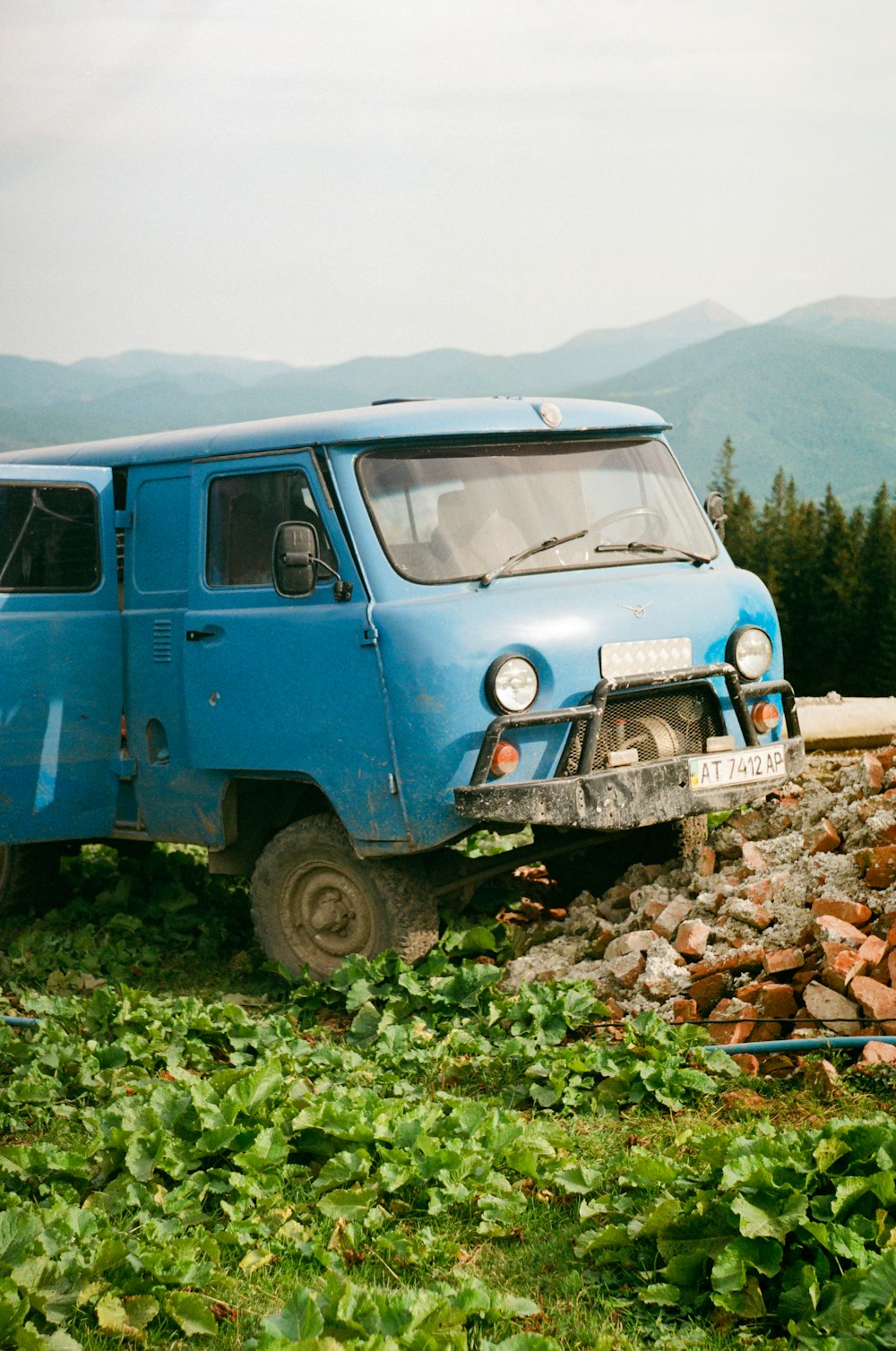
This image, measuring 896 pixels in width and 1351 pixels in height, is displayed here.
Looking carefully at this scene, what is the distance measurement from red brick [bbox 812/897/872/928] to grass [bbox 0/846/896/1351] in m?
0.81

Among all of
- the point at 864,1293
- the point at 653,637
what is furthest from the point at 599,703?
the point at 864,1293

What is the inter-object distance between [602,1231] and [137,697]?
4.34 meters

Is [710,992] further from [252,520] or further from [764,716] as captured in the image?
[252,520]

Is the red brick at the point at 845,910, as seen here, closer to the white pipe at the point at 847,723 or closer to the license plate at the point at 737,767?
the license plate at the point at 737,767

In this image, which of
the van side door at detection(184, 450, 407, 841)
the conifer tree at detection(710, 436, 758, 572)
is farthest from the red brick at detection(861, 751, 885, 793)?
the conifer tree at detection(710, 436, 758, 572)

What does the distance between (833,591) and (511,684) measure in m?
62.8

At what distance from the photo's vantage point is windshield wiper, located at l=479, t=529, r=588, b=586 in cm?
635

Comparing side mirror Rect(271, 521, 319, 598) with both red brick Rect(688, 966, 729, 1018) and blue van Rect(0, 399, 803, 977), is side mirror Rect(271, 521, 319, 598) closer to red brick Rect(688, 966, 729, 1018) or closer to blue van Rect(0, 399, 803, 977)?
blue van Rect(0, 399, 803, 977)

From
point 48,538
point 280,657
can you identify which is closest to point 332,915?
point 280,657

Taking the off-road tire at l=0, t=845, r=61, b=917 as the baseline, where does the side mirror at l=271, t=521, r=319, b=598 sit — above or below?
above

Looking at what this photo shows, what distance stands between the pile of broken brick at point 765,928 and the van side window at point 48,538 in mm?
2988

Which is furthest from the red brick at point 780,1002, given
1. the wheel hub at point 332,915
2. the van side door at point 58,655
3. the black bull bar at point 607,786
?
the van side door at point 58,655

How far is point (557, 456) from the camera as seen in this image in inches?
269

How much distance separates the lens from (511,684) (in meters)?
6.15
